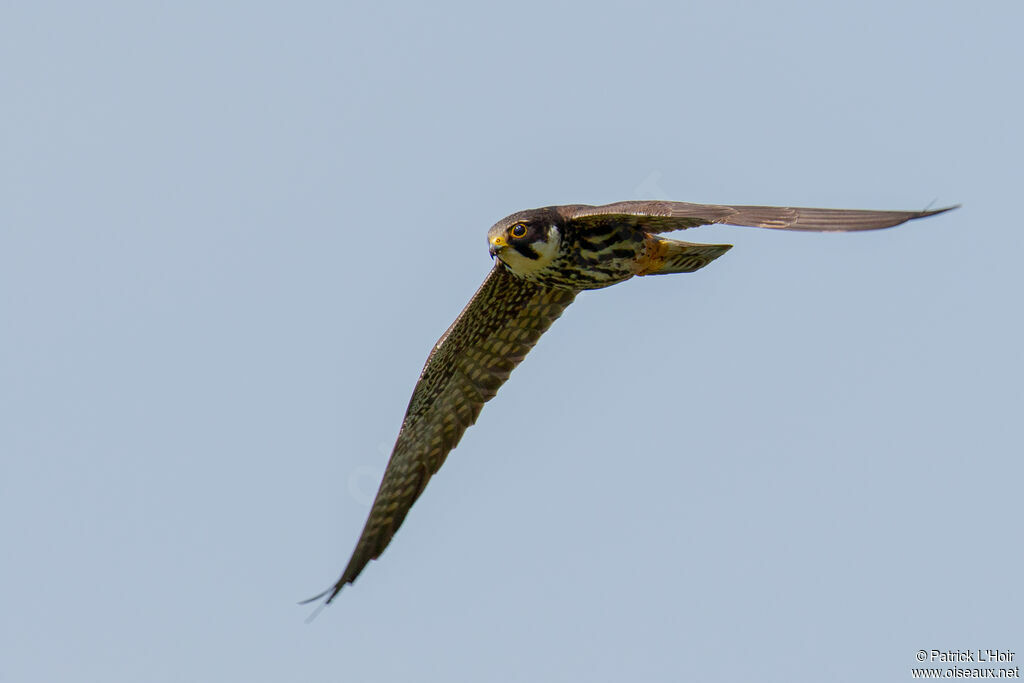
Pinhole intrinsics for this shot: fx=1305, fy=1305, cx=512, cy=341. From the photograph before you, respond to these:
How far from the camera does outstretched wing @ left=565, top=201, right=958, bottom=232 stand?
31.4ft

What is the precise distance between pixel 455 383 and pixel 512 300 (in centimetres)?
112

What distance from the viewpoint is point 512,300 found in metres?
13.3

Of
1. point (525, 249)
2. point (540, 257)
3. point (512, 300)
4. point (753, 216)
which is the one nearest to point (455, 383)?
point (512, 300)

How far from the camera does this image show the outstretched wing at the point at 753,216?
957 centimetres

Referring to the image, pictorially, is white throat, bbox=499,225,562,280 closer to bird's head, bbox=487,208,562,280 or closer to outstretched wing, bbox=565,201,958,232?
bird's head, bbox=487,208,562,280

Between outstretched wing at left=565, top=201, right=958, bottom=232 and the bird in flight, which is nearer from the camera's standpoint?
outstretched wing at left=565, top=201, right=958, bottom=232

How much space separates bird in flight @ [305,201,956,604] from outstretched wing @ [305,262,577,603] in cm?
1

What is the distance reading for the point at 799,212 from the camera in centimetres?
998

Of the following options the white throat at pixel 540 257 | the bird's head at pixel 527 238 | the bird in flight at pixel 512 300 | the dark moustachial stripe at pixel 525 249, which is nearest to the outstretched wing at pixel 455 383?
the bird in flight at pixel 512 300

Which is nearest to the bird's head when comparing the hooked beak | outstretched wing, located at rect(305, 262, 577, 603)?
the hooked beak

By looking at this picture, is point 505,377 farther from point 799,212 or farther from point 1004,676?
point 1004,676

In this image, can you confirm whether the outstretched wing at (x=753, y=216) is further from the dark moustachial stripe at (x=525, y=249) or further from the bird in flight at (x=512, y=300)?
the dark moustachial stripe at (x=525, y=249)

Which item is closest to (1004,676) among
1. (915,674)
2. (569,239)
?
(915,674)

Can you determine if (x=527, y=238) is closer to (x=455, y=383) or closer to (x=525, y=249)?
(x=525, y=249)
